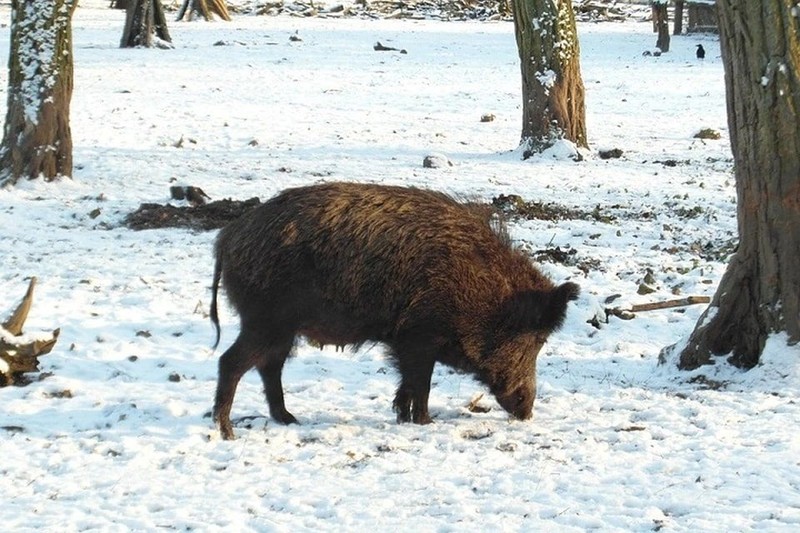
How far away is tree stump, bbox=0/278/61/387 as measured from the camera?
7.32 m

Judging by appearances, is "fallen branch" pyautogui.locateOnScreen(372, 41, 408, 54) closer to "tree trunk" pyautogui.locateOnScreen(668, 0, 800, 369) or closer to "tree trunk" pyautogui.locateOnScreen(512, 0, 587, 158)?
"tree trunk" pyautogui.locateOnScreen(512, 0, 587, 158)

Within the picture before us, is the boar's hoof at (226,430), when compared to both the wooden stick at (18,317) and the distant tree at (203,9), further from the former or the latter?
the distant tree at (203,9)

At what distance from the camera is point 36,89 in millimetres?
13320

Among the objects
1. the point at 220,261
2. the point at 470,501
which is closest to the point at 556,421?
the point at 470,501

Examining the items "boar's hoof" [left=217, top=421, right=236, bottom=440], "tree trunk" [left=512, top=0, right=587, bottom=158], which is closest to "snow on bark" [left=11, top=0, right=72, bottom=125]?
"tree trunk" [left=512, top=0, right=587, bottom=158]

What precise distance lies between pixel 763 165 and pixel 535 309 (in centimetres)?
184

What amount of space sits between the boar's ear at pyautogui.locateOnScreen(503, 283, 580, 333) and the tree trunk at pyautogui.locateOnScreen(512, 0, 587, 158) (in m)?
9.81

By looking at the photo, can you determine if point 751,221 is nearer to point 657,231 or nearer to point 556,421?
point 556,421

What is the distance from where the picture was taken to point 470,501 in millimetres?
5285

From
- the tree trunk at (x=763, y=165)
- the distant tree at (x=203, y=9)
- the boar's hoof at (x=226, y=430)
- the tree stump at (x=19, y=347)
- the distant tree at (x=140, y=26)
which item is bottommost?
the boar's hoof at (x=226, y=430)

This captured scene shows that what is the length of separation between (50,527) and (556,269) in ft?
20.1

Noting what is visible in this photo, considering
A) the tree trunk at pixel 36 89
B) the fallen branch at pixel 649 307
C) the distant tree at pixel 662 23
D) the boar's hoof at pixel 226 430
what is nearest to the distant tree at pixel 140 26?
the distant tree at pixel 662 23

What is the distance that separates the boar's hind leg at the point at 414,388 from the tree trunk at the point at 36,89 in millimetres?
8343

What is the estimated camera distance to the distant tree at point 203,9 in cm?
3919
